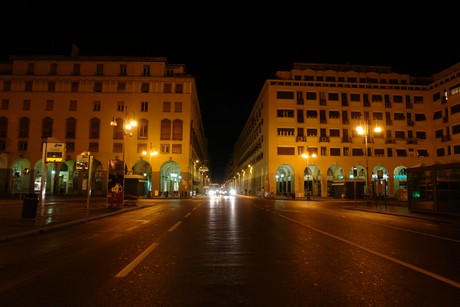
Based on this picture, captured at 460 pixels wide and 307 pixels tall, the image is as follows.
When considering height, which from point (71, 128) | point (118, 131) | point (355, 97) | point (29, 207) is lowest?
point (29, 207)

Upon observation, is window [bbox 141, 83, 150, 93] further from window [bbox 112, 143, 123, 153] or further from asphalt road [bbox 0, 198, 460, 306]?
asphalt road [bbox 0, 198, 460, 306]

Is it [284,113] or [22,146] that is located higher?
[284,113]

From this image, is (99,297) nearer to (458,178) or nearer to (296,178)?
(458,178)

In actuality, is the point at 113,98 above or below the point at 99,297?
above

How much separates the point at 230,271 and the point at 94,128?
5926 cm

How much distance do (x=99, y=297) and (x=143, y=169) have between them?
193ft

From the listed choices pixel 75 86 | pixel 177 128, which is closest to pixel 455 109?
pixel 177 128

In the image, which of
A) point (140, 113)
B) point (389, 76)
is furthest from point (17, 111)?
point (389, 76)

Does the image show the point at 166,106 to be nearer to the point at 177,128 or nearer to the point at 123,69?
the point at 177,128

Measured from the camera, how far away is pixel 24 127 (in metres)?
59.4

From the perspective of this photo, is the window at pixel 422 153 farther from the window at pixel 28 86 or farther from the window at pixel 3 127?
the window at pixel 3 127

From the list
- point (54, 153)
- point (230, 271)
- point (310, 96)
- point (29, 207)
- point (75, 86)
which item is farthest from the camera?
point (310, 96)

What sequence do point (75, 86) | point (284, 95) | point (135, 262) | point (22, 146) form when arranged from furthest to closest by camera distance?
point (284, 95), point (75, 86), point (22, 146), point (135, 262)

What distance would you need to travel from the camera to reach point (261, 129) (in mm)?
71500
